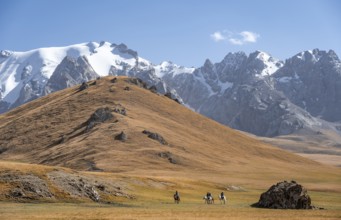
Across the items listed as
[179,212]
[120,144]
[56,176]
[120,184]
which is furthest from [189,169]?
[179,212]

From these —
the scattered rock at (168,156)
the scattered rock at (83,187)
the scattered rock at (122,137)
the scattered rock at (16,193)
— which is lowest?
the scattered rock at (16,193)

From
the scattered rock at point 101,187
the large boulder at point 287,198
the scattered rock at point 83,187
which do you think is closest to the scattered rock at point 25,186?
the scattered rock at point 83,187

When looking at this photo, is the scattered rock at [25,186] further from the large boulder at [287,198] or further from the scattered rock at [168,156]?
the scattered rock at [168,156]

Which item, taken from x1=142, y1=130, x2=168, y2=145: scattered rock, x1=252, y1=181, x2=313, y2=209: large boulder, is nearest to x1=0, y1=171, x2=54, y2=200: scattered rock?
x1=252, y1=181, x2=313, y2=209: large boulder

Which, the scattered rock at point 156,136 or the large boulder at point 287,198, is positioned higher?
the scattered rock at point 156,136

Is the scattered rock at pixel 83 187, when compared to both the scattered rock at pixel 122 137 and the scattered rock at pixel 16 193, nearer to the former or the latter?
the scattered rock at pixel 16 193

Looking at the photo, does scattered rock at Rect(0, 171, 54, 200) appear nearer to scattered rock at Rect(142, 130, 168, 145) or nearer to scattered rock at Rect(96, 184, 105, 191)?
scattered rock at Rect(96, 184, 105, 191)

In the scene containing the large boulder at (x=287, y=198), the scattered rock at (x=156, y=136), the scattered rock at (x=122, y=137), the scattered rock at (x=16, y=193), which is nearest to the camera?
the large boulder at (x=287, y=198)

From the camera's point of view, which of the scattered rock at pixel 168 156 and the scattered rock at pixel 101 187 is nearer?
the scattered rock at pixel 101 187

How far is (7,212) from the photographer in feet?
180

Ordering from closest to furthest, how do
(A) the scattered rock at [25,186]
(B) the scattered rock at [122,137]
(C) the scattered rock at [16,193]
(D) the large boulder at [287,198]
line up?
(D) the large boulder at [287,198] → (C) the scattered rock at [16,193] → (A) the scattered rock at [25,186] → (B) the scattered rock at [122,137]

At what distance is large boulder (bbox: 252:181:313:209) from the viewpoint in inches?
2692

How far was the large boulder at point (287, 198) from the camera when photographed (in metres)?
68.4

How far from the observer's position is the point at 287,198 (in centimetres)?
6850
